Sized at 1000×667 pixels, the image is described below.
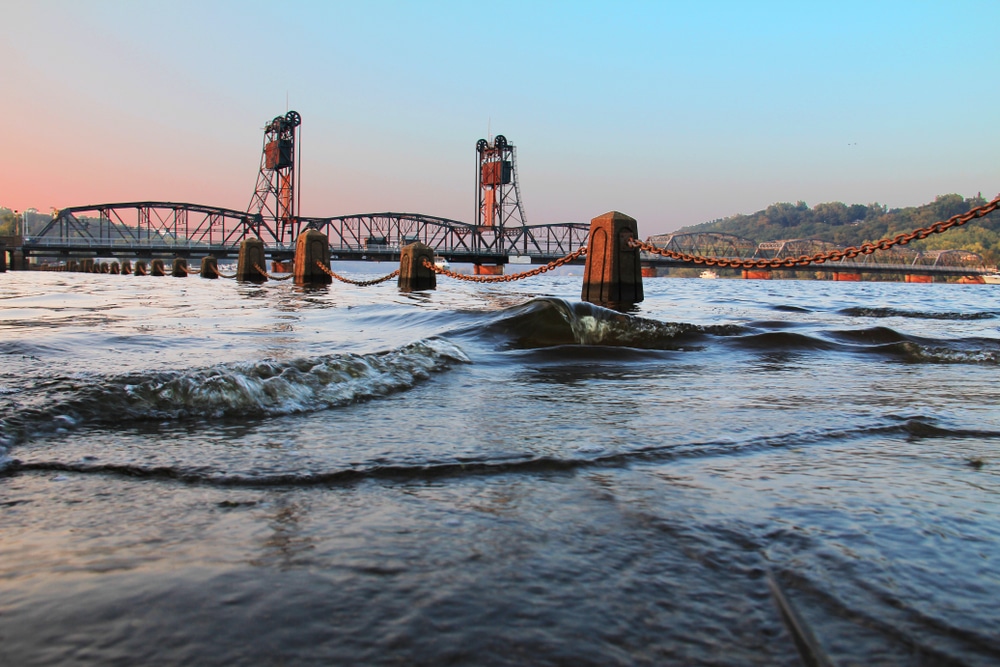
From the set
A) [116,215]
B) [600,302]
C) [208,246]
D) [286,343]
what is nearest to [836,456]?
[286,343]

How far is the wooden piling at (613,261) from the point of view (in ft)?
39.9

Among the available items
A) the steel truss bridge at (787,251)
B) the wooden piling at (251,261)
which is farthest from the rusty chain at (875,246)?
the steel truss bridge at (787,251)

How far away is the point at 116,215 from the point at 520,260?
2157 inches

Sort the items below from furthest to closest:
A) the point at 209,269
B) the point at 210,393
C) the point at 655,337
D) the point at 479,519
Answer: the point at 209,269 < the point at 655,337 < the point at 210,393 < the point at 479,519

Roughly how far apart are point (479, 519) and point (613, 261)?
10.8m

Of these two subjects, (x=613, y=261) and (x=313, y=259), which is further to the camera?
(x=313, y=259)

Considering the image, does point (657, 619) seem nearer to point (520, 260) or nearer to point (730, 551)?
point (730, 551)

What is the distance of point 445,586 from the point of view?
4.36ft

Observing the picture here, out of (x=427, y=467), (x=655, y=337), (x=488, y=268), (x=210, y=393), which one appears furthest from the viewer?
(x=488, y=268)

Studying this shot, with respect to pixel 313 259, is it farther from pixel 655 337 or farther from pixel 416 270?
pixel 655 337

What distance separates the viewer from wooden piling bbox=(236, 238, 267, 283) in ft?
82.6

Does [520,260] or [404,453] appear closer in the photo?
[404,453]

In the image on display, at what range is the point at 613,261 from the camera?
1216 cm

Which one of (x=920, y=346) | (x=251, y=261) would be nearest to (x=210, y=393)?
(x=920, y=346)
